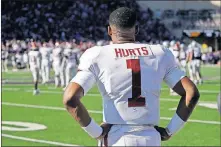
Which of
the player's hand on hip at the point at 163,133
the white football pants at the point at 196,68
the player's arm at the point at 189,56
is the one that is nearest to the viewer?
the player's hand on hip at the point at 163,133

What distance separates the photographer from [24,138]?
11945mm

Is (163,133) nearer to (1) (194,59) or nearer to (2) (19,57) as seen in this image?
(1) (194,59)

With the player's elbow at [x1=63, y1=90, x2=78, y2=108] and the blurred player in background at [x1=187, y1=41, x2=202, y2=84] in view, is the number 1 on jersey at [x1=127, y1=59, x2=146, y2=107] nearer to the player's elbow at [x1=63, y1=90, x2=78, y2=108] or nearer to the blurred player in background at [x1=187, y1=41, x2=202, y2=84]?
the player's elbow at [x1=63, y1=90, x2=78, y2=108]

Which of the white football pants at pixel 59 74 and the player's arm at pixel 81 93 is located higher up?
the player's arm at pixel 81 93

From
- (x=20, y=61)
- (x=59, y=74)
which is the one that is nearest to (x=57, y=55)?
(x=59, y=74)

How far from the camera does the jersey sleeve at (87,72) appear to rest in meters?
4.36

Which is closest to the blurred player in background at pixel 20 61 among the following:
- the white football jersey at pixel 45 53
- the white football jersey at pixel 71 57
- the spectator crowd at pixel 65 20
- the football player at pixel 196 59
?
the spectator crowd at pixel 65 20

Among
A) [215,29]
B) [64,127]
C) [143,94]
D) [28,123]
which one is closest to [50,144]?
[64,127]

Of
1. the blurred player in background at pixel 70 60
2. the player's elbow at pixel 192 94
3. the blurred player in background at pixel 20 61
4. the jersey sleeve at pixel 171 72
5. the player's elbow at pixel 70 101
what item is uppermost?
the jersey sleeve at pixel 171 72

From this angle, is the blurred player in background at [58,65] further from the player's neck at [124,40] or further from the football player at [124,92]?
the football player at [124,92]

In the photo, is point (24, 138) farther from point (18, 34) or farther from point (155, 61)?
point (18, 34)

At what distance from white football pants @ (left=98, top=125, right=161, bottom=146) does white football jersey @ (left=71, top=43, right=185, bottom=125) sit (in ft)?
0.15

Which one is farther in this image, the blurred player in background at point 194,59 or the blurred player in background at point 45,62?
the blurred player in background at point 45,62

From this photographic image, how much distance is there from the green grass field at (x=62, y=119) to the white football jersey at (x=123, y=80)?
21.9 feet
